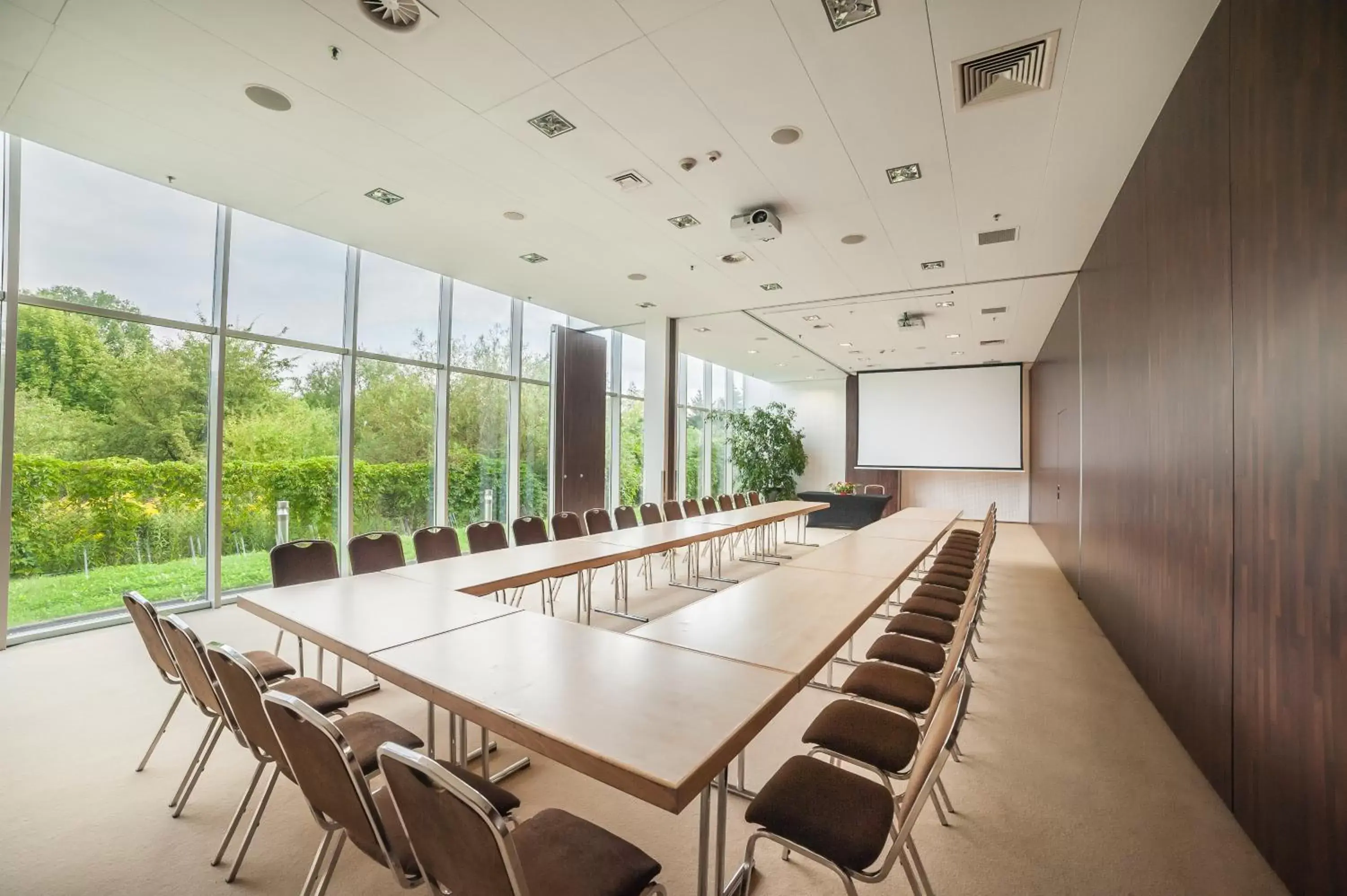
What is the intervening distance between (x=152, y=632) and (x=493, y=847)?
223cm

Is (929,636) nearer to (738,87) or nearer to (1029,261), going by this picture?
(738,87)

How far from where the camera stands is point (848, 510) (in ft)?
37.5

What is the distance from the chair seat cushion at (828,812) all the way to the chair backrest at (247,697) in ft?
4.52

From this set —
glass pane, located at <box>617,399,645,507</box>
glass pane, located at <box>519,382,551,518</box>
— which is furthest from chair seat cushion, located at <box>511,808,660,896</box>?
glass pane, located at <box>617,399,645,507</box>

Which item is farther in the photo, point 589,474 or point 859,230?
point 589,474

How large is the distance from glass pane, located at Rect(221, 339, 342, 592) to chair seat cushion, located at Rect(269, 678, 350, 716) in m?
3.74

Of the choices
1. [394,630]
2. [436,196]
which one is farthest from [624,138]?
[394,630]

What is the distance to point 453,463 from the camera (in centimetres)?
733

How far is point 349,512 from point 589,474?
364 cm

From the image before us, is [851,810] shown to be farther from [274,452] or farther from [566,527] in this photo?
[274,452]

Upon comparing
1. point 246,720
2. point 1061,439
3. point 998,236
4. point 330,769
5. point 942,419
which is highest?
point 998,236

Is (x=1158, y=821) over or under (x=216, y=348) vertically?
under

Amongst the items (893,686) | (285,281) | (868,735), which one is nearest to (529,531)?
(893,686)

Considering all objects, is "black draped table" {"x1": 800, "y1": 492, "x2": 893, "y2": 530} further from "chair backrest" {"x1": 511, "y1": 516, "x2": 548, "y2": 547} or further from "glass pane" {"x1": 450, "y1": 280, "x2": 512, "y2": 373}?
"chair backrest" {"x1": 511, "y1": 516, "x2": 548, "y2": 547}
